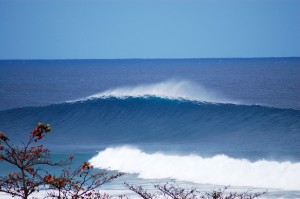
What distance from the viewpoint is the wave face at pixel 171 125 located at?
52.1 ft

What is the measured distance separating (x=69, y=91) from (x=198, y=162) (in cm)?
3780

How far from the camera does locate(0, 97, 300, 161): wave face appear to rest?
52.1 ft

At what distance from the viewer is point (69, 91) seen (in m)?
49.5

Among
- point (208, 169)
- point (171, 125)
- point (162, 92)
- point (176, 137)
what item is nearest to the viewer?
point (208, 169)

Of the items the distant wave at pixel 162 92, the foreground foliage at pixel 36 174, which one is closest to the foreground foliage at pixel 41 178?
the foreground foliage at pixel 36 174

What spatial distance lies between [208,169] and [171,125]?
7661 mm

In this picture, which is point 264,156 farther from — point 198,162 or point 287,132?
point 287,132

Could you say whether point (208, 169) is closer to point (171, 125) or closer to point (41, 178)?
point (171, 125)

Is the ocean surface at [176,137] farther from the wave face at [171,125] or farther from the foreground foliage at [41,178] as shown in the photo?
the foreground foliage at [41,178]

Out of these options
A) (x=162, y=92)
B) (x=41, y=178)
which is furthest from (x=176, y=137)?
(x=41, y=178)

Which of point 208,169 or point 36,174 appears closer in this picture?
point 36,174

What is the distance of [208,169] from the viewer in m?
12.6

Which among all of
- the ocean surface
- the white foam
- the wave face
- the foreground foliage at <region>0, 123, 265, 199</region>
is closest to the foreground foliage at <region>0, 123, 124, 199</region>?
the foreground foliage at <region>0, 123, 265, 199</region>

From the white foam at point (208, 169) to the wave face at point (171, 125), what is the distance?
1134 mm
